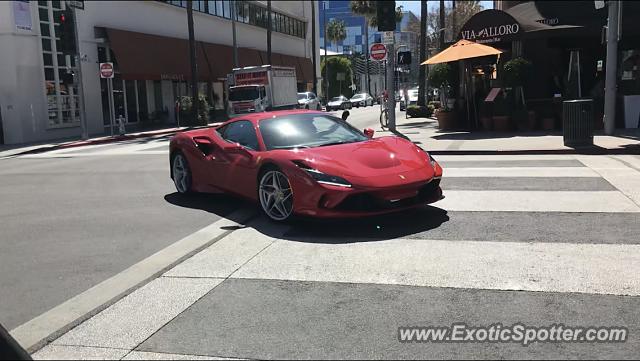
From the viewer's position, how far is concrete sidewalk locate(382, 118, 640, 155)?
12203 mm

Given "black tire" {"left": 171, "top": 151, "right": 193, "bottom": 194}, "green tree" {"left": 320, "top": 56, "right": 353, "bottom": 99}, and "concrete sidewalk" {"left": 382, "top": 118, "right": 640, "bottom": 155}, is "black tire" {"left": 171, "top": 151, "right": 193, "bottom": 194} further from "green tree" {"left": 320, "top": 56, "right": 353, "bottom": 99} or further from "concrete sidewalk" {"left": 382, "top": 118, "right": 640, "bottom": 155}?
"green tree" {"left": 320, "top": 56, "right": 353, "bottom": 99}

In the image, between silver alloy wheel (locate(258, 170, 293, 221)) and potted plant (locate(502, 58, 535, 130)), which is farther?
potted plant (locate(502, 58, 535, 130))

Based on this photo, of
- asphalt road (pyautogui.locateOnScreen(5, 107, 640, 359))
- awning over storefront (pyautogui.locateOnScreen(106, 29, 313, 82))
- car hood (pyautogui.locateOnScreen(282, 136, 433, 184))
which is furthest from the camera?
awning over storefront (pyautogui.locateOnScreen(106, 29, 313, 82))

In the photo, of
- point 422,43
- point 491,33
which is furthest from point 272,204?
point 422,43

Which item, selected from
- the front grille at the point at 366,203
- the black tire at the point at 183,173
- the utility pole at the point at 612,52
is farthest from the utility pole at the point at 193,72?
the front grille at the point at 366,203

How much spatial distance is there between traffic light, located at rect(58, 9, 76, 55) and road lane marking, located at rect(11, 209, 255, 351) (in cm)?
1822

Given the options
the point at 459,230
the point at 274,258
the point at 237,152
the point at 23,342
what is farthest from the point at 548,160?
the point at 23,342

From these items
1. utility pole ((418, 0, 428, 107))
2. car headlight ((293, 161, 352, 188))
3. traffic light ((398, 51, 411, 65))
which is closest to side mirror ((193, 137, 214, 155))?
car headlight ((293, 161, 352, 188))

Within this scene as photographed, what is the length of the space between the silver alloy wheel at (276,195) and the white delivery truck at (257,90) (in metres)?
21.8

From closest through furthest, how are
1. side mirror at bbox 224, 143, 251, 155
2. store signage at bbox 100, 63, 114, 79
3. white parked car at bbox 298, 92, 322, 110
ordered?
side mirror at bbox 224, 143, 251, 155 → store signage at bbox 100, 63, 114, 79 → white parked car at bbox 298, 92, 322, 110

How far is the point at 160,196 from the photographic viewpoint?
8922 mm

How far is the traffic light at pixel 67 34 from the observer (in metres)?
21.9

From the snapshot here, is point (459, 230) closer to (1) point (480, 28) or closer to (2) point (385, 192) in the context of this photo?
(2) point (385, 192)

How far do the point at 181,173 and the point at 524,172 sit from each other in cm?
565
